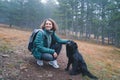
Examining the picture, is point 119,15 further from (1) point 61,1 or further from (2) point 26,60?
(2) point 26,60

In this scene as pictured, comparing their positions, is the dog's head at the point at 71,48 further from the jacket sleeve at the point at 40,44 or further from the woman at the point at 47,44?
the jacket sleeve at the point at 40,44

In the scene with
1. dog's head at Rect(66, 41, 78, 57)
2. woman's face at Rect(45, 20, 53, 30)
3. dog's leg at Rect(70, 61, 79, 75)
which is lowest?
dog's leg at Rect(70, 61, 79, 75)

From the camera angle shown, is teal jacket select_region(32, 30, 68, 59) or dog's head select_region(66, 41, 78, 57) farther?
dog's head select_region(66, 41, 78, 57)

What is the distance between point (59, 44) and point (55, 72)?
3.09 ft

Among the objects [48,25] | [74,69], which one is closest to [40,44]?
[48,25]

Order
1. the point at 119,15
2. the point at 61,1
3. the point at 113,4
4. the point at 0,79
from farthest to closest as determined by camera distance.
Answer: the point at 61,1 < the point at 113,4 < the point at 119,15 < the point at 0,79

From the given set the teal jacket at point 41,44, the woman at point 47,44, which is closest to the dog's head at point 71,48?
the woman at point 47,44

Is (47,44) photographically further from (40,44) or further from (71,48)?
(71,48)

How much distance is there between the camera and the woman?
6.44 m

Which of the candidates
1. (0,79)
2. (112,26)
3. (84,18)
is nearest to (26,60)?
(0,79)

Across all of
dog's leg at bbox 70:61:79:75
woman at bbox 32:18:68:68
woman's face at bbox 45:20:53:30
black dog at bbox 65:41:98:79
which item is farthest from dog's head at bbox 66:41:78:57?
woman's face at bbox 45:20:53:30

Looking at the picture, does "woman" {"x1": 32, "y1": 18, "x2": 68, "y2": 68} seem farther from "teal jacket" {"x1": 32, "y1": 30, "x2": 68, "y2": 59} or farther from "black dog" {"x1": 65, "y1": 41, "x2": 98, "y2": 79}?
"black dog" {"x1": 65, "y1": 41, "x2": 98, "y2": 79}

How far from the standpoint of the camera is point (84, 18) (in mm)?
44250

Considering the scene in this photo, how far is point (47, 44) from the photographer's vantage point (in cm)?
680
